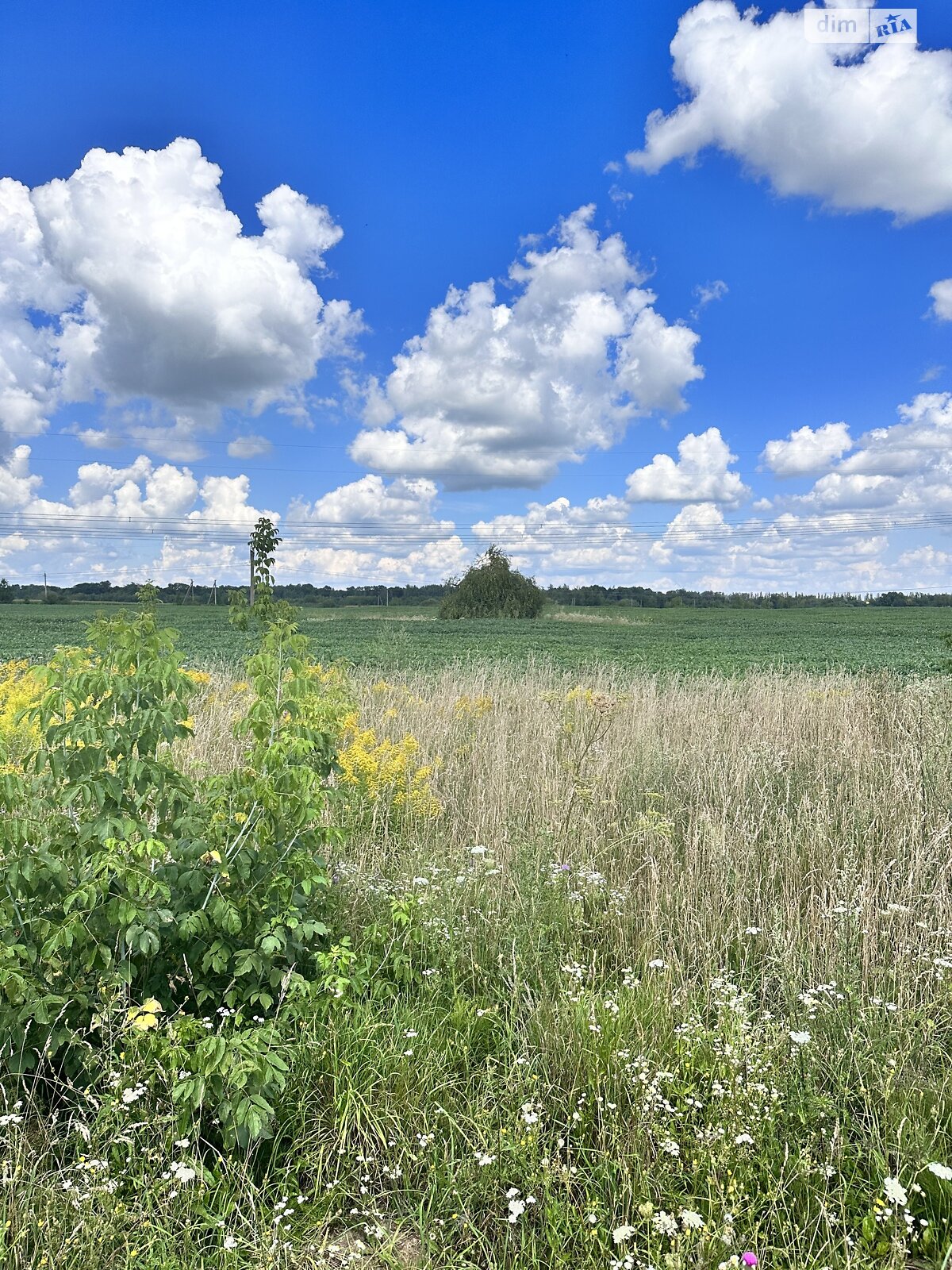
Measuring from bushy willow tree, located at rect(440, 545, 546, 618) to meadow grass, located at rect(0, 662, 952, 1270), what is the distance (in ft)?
214

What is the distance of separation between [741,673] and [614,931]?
16433mm

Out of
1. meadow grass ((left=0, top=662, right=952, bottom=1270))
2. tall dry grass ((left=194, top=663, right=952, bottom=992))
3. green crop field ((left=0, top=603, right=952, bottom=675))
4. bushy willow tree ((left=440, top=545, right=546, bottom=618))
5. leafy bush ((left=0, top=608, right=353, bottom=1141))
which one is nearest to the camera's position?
meadow grass ((left=0, top=662, right=952, bottom=1270))

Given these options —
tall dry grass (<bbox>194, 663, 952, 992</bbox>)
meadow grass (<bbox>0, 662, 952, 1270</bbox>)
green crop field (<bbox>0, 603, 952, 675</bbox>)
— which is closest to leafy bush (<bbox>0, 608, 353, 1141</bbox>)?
meadow grass (<bbox>0, 662, 952, 1270</bbox>)

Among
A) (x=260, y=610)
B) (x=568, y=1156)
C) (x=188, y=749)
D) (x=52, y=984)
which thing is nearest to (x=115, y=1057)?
(x=52, y=984)

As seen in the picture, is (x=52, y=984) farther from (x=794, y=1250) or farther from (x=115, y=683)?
(x=794, y=1250)

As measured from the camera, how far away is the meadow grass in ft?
7.21

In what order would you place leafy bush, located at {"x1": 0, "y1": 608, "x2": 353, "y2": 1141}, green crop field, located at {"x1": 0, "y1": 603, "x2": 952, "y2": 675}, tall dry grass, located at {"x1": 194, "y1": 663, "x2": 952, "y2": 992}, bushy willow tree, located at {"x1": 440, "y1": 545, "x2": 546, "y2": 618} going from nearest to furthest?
leafy bush, located at {"x1": 0, "y1": 608, "x2": 353, "y2": 1141} → tall dry grass, located at {"x1": 194, "y1": 663, "x2": 952, "y2": 992} → green crop field, located at {"x1": 0, "y1": 603, "x2": 952, "y2": 675} → bushy willow tree, located at {"x1": 440, "y1": 545, "x2": 546, "y2": 618}

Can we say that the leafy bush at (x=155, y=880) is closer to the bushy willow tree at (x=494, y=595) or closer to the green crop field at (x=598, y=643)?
the green crop field at (x=598, y=643)

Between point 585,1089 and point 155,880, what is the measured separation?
5.85 ft

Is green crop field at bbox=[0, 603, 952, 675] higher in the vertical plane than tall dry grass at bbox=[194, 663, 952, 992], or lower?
higher

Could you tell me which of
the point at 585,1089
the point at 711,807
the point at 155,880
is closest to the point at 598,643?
the point at 711,807

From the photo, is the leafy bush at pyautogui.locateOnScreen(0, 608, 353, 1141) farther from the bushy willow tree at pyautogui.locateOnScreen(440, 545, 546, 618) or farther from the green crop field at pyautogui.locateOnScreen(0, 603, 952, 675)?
the bushy willow tree at pyautogui.locateOnScreen(440, 545, 546, 618)

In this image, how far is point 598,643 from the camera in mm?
31250

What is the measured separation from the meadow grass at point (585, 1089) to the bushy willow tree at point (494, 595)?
6537 centimetres
